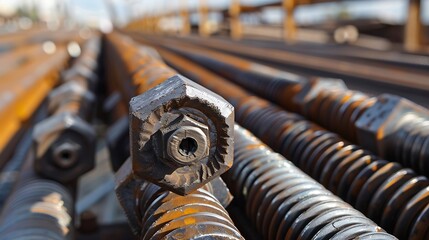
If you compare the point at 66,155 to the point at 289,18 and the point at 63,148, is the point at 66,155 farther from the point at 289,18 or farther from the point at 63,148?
the point at 289,18

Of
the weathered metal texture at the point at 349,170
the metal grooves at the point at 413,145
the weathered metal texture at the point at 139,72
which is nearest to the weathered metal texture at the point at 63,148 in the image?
the weathered metal texture at the point at 139,72

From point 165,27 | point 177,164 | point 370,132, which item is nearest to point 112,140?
point 370,132

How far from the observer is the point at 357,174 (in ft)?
5.44

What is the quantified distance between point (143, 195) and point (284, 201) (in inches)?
14.6

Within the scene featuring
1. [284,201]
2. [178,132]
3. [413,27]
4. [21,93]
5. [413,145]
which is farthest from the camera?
[413,27]

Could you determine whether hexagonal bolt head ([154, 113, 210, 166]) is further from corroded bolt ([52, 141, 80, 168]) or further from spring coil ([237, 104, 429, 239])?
corroded bolt ([52, 141, 80, 168])

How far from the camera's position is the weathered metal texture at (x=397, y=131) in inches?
64.8

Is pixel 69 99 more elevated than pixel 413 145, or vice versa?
pixel 413 145

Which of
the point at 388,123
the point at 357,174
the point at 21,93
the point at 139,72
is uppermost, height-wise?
the point at 139,72

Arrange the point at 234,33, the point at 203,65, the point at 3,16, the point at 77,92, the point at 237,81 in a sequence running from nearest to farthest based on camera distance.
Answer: the point at 237,81 < the point at 77,92 < the point at 203,65 < the point at 234,33 < the point at 3,16

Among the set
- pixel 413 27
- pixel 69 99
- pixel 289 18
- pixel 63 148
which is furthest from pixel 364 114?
pixel 289 18

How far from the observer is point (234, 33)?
10.7 metres

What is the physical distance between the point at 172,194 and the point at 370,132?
2.52ft

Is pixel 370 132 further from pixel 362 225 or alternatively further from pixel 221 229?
pixel 221 229
